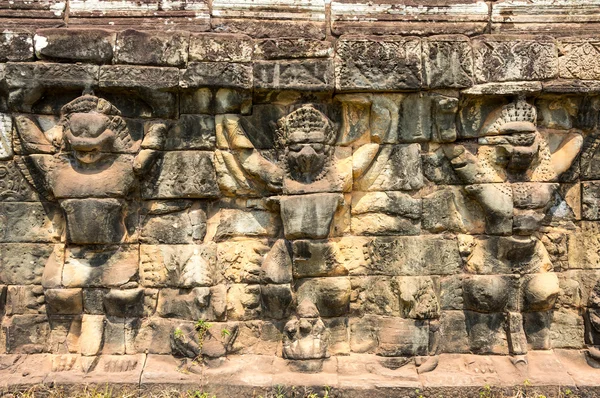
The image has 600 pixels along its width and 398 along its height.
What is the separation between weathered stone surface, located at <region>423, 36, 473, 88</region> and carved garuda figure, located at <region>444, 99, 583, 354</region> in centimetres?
57

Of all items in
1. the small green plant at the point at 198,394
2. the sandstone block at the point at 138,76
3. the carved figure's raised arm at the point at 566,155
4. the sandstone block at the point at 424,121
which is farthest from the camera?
the carved figure's raised arm at the point at 566,155

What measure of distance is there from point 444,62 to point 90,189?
10.7 ft

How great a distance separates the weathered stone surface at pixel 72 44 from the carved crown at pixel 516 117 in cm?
347

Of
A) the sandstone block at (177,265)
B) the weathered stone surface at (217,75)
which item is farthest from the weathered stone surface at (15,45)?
the sandstone block at (177,265)

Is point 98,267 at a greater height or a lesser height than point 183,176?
lesser

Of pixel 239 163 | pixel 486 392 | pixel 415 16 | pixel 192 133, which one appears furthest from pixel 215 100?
pixel 486 392

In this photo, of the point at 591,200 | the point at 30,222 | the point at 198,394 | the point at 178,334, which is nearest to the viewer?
the point at 198,394

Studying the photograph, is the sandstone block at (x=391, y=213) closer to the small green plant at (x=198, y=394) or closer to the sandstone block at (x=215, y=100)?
the sandstone block at (x=215, y=100)

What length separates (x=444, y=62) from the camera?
4.69 meters

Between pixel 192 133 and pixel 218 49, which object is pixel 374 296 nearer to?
pixel 192 133

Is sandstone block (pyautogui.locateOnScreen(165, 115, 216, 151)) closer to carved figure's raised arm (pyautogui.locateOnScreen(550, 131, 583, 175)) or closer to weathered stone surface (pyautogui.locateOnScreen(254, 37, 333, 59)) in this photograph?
weathered stone surface (pyautogui.locateOnScreen(254, 37, 333, 59))

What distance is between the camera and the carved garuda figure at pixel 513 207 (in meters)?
4.81

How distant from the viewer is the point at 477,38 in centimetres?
484

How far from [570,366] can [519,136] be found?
212 cm
